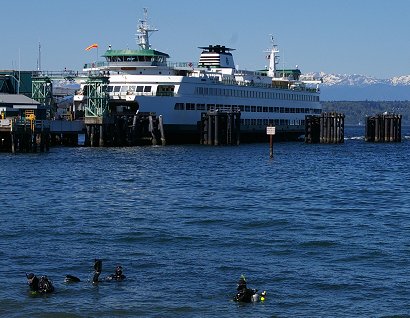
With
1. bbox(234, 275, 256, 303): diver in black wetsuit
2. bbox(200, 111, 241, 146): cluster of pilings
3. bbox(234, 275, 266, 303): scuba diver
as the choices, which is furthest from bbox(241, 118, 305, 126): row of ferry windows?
bbox(234, 275, 256, 303): diver in black wetsuit

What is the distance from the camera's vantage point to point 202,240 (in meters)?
40.6

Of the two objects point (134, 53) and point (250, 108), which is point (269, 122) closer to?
point (250, 108)

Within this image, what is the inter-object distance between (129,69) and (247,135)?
26.7m

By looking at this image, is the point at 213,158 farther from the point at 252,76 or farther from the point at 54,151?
→ the point at 252,76

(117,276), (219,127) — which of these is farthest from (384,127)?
(117,276)

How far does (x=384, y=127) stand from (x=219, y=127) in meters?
42.2

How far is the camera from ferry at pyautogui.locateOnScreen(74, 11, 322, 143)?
378 ft

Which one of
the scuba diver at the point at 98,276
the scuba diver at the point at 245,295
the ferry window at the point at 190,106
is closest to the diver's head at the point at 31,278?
the scuba diver at the point at 98,276

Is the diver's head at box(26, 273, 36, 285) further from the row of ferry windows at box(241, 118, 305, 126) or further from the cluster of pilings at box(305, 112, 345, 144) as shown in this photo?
the cluster of pilings at box(305, 112, 345, 144)

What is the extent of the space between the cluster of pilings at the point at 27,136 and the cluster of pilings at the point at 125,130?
12.7m

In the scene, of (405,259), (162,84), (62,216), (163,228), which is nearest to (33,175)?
(62,216)

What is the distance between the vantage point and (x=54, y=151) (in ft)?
325

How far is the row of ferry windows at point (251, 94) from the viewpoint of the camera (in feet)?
414

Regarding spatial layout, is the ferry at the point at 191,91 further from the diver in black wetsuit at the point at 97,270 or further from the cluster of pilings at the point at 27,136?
the diver in black wetsuit at the point at 97,270
